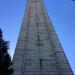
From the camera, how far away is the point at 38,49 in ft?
150

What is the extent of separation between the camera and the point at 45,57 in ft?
146

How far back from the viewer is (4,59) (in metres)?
16.3

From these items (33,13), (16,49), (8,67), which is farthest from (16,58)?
(8,67)

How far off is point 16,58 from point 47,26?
788cm

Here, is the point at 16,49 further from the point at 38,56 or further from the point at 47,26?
the point at 47,26

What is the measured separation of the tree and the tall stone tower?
23.2 metres

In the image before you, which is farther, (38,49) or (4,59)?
(38,49)

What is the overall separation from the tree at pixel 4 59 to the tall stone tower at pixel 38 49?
23204mm

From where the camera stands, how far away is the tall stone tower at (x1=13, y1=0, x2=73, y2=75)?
139 feet

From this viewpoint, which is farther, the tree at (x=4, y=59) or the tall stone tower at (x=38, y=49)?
the tall stone tower at (x=38, y=49)

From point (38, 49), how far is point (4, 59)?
1154 inches

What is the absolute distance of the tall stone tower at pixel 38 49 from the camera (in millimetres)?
42281

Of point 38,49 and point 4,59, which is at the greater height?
point 38,49

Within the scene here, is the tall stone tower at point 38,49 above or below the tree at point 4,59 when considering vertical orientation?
above
